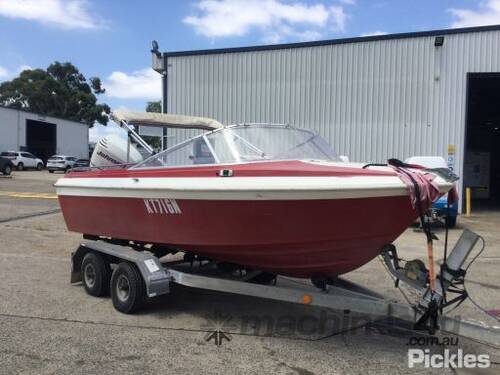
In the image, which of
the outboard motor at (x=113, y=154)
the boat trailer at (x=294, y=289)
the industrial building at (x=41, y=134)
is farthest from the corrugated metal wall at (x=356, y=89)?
the industrial building at (x=41, y=134)

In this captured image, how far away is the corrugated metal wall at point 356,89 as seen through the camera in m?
16.8

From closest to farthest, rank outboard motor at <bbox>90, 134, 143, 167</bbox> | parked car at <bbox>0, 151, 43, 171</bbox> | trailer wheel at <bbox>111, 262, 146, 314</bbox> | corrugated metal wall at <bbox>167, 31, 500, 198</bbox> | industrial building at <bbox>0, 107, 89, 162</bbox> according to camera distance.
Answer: trailer wheel at <bbox>111, 262, 146, 314</bbox> → outboard motor at <bbox>90, 134, 143, 167</bbox> → corrugated metal wall at <bbox>167, 31, 500, 198</bbox> → parked car at <bbox>0, 151, 43, 171</bbox> → industrial building at <bbox>0, 107, 89, 162</bbox>

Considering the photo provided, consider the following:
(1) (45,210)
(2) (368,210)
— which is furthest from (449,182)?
(1) (45,210)

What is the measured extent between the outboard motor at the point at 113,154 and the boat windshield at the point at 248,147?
1.30 metres

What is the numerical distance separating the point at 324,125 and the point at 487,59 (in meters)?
5.48

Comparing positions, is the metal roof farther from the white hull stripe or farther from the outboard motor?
the white hull stripe

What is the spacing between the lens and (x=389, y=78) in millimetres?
17297

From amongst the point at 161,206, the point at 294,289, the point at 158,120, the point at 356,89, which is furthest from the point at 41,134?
the point at 294,289

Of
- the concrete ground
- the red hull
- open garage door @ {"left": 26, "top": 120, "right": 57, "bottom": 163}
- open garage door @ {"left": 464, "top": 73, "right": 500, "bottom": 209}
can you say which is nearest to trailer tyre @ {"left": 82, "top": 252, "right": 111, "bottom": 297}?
the concrete ground

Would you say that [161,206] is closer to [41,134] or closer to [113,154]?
[113,154]

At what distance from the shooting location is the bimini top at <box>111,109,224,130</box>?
7409 millimetres

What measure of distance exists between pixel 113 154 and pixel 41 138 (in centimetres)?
4681

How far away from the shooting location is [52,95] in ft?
220

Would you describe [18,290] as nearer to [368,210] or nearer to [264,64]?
[368,210]
